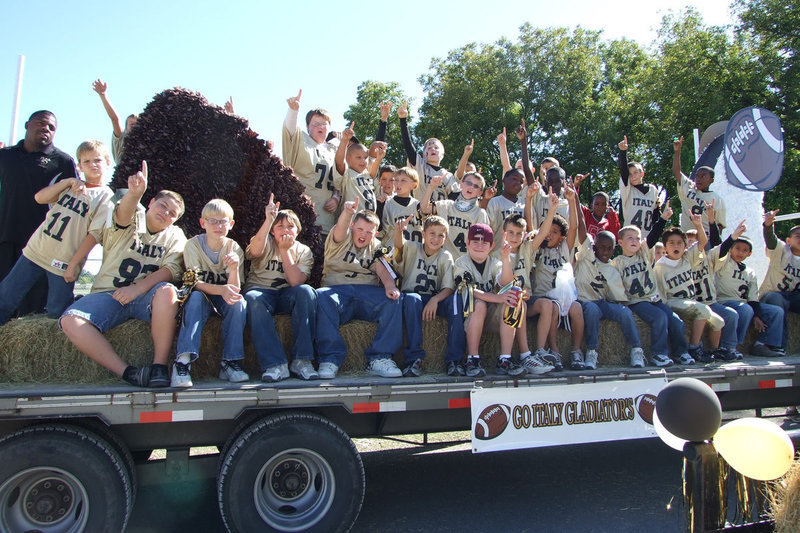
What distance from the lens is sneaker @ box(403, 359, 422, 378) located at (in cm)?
423

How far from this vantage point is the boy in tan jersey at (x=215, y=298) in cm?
369

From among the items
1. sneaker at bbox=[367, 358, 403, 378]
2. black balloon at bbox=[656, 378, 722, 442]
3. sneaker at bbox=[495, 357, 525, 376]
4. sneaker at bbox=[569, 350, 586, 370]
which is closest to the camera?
black balloon at bbox=[656, 378, 722, 442]

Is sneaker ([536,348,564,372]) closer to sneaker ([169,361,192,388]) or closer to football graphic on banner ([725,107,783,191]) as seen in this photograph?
sneaker ([169,361,192,388])

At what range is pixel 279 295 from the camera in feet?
14.6

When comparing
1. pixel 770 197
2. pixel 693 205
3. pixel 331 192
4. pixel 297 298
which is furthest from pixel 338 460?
pixel 770 197

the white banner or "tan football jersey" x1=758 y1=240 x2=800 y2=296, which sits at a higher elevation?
"tan football jersey" x1=758 y1=240 x2=800 y2=296

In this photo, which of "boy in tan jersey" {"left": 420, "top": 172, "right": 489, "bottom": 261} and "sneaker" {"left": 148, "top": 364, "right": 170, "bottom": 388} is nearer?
"sneaker" {"left": 148, "top": 364, "right": 170, "bottom": 388}

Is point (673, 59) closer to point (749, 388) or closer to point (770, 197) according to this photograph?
point (770, 197)

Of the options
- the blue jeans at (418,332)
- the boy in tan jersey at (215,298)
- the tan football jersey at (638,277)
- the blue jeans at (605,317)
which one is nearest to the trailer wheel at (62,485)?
the boy in tan jersey at (215,298)

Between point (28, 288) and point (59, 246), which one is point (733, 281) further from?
point (28, 288)

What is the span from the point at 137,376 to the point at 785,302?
6.44 meters

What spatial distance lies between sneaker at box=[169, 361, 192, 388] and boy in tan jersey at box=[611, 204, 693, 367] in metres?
3.94

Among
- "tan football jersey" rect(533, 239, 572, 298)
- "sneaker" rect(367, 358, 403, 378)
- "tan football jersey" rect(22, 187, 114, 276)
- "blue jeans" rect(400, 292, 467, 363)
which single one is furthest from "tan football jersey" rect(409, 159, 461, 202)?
"tan football jersey" rect(22, 187, 114, 276)

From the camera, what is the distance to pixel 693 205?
7.70 metres
